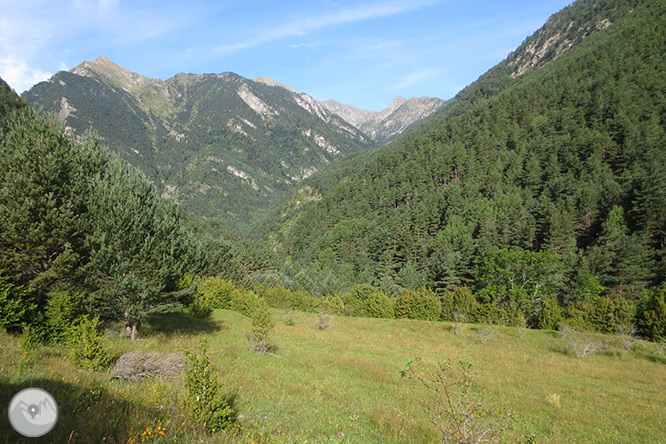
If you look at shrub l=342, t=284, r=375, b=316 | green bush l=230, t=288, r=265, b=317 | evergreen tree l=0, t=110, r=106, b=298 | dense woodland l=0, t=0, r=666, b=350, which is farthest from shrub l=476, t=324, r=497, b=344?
evergreen tree l=0, t=110, r=106, b=298

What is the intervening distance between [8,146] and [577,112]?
16125 centimetres

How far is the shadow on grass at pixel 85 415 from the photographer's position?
16.9 feet

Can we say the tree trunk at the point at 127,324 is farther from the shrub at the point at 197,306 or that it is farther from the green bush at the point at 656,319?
the green bush at the point at 656,319

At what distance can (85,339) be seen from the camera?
10.7 meters

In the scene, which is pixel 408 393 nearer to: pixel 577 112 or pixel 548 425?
pixel 548 425

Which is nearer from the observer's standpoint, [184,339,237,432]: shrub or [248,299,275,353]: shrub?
[184,339,237,432]: shrub

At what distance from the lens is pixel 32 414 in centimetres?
517

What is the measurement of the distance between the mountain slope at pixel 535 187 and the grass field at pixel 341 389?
36607mm

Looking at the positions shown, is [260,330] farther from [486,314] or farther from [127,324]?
[486,314]

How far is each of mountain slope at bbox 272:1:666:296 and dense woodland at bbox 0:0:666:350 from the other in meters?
0.57

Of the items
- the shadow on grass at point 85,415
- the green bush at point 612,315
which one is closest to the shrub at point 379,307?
the green bush at point 612,315

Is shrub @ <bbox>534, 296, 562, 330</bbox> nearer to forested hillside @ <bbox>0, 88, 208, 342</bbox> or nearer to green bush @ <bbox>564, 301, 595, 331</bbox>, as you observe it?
green bush @ <bbox>564, 301, 595, 331</bbox>

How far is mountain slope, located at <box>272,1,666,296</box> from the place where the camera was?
6378cm

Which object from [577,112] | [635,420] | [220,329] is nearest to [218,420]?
[635,420]
